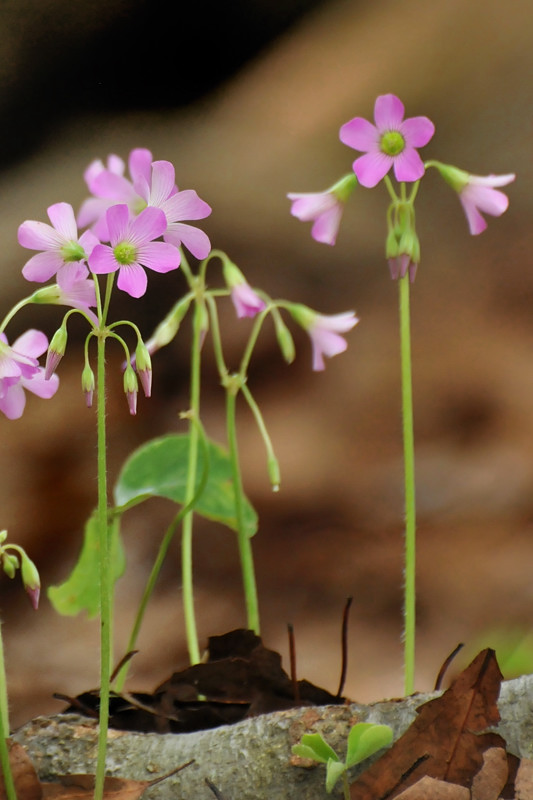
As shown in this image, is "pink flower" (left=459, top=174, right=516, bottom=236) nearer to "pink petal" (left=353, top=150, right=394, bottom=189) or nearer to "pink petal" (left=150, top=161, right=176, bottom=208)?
"pink petal" (left=353, top=150, right=394, bottom=189)

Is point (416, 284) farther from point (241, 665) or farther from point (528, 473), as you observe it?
point (241, 665)

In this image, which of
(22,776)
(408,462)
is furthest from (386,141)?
(22,776)

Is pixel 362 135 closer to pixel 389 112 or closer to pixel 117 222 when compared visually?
pixel 389 112

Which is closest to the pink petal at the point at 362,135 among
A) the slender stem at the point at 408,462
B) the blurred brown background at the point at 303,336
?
the slender stem at the point at 408,462

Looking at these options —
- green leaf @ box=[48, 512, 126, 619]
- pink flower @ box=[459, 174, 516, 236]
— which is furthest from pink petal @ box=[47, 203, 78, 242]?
green leaf @ box=[48, 512, 126, 619]

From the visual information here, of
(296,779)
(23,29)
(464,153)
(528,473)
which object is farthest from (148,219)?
(464,153)
